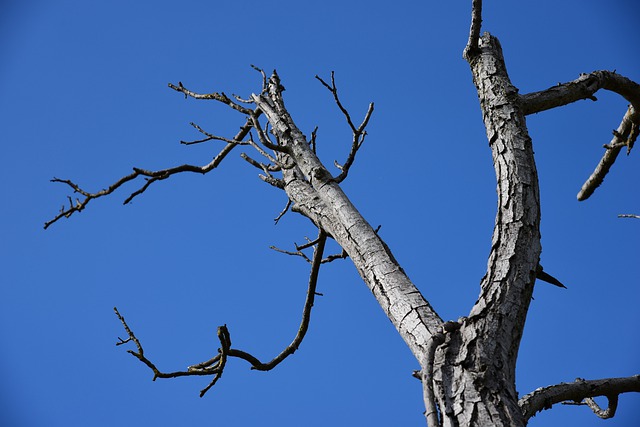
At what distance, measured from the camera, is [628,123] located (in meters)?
3.47

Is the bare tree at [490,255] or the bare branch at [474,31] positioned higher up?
the bare branch at [474,31]

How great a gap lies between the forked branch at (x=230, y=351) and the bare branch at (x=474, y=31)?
1.25 meters

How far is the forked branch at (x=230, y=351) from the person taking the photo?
2.48 metres

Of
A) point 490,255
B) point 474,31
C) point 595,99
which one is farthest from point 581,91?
point 490,255

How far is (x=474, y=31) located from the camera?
2918 millimetres

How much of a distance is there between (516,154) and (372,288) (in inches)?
A: 35.0

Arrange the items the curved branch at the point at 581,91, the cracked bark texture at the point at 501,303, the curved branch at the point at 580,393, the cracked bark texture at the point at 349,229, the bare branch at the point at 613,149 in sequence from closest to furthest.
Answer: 1. the cracked bark texture at the point at 501,303
2. the cracked bark texture at the point at 349,229
3. the curved branch at the point at 580,393
4. the curved branch at the point at 581,91
5. the bare branch at the point at 613,149

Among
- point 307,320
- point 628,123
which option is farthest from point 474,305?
point 628,123

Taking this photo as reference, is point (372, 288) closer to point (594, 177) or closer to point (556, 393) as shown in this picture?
point (556, 393)

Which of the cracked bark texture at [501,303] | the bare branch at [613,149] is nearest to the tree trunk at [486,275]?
the cracked bark texture at [501,303]

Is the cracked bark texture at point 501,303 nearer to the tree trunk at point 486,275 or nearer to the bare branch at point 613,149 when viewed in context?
the tree trunk at point 486,275

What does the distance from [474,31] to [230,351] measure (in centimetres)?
202

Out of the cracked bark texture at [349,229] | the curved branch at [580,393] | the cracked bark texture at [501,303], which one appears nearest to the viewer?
the cracked bark texture at [501,303]

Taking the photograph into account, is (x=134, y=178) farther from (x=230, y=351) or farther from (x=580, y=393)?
(x=580, y=393)
